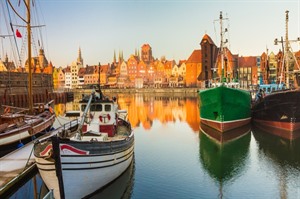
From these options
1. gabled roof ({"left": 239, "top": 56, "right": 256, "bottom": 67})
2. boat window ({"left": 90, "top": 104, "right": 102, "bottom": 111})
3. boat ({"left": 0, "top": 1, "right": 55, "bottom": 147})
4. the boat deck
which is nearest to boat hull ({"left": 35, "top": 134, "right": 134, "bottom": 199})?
the boat deck

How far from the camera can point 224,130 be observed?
35781 mm

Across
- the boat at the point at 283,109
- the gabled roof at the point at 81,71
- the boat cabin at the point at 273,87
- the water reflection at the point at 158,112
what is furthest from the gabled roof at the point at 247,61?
the boat at the point at 283,109

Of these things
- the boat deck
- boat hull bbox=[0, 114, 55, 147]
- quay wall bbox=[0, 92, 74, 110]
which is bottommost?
the boat deck

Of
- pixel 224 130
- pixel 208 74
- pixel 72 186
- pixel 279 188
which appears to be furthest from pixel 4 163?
pixel 208 74

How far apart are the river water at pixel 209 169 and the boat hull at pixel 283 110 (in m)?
2.29

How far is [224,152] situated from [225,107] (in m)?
8.50

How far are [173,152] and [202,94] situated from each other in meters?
14.5

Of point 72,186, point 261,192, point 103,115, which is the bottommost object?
point 261,192

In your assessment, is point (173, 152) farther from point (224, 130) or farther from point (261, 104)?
point (261, 104)

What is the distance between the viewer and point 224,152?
27.2 metres

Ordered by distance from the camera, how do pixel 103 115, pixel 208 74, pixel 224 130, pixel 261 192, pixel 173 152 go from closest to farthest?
pixel 261 192
pixel 103 115
pixel 173 152
pixel 224 130
pixel 208 74

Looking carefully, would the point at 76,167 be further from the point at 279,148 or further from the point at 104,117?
the point at 279,148

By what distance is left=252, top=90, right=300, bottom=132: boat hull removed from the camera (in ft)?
108

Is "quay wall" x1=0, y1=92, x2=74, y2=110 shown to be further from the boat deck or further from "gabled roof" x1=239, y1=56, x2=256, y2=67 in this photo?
"gabled roof" x1=239, y1=56, x2=256, y2=67
